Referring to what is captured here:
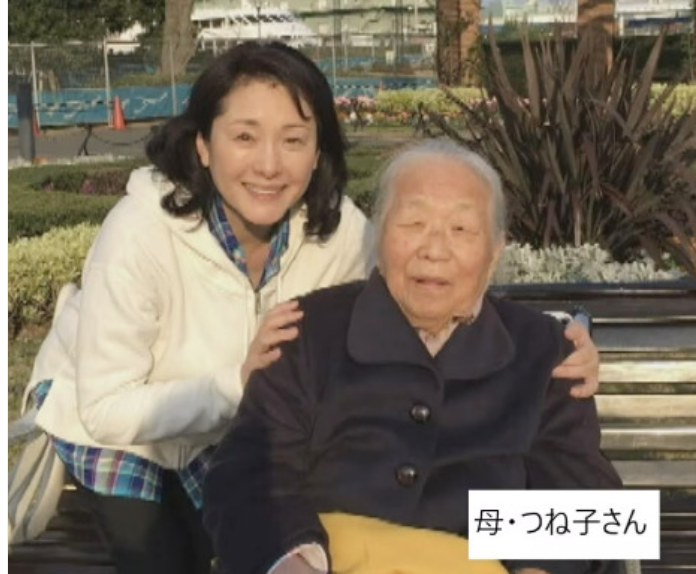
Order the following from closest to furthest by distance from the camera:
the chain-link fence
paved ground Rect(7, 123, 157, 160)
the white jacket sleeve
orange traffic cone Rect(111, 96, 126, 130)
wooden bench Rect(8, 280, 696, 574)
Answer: the white jacket sleeve, wooden bench Rect(8, 280, 696, 574), paved ground Rect(7, 123, 157, 160), orange traffic cone Rect(111, 96, 126, 130), the chain-link fence

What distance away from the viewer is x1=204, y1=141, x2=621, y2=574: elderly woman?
7.89 feet

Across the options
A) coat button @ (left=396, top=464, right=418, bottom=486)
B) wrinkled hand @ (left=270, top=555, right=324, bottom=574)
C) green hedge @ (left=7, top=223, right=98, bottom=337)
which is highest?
coat button @ (left=396, top=464, right=418, bottom=486)

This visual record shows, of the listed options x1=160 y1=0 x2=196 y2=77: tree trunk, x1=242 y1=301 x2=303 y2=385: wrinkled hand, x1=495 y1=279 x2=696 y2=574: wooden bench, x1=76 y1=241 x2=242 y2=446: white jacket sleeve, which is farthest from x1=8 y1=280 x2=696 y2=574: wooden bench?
x1=160 y1=0 x2=196 y2=77: tree trunk

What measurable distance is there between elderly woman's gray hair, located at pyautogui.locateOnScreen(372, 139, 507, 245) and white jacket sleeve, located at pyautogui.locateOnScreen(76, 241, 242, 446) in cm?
44

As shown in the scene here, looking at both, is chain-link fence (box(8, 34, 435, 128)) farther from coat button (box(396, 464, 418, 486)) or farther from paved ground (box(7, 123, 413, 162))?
coat button (box(396, 464, 418, 486))

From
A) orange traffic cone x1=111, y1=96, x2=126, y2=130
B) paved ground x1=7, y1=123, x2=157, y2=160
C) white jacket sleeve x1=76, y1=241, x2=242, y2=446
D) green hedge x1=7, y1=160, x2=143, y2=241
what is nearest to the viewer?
white jacket sleeve x1=76, y1=241, x2=242, y2=446

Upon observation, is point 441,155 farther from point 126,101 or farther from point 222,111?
point 126,101

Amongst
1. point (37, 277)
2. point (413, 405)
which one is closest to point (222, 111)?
point (413, 405)

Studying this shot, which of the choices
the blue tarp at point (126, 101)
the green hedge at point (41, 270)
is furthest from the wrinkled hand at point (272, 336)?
the blue tarp at point (126, 101)

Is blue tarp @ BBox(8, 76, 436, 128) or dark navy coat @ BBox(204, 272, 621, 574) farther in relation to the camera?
blue tarp @ BBox(8, 76, 436, 128)

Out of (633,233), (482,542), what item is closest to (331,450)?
(482,542)

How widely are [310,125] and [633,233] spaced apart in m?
3.04

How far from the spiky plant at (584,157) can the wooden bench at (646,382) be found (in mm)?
1900

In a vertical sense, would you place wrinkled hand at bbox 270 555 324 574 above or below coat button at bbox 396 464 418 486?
below
